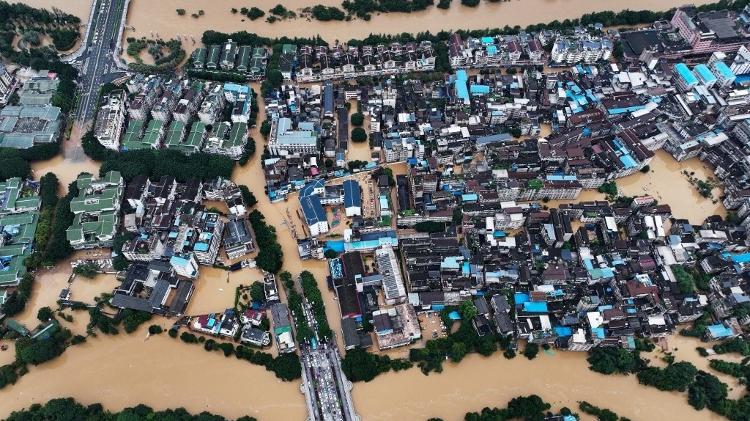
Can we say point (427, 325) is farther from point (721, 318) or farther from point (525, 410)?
point (721, 318)

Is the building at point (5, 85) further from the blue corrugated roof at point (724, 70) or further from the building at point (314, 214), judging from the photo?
the blue corrugated roof at point (724, 70)

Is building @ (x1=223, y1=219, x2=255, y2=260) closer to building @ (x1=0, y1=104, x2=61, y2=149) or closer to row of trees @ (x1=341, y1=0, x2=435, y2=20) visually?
building @ (x1=0, y1=104, x2=61, y2=149)

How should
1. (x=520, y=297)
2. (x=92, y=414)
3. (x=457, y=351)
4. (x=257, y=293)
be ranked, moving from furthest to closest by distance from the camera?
1. (x=257, y=293)
2. (x=520, y=297)
3. (x=457, y=351)
4. (x=92, y=414)

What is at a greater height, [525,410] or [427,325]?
[427,325]

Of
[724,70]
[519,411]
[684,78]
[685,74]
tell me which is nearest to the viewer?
[519,411]

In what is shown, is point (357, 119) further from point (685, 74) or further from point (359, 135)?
point (685, 74)

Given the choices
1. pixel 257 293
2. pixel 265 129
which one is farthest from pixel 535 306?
pixel 265 129

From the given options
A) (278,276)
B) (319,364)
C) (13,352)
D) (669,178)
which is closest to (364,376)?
(319,364)
